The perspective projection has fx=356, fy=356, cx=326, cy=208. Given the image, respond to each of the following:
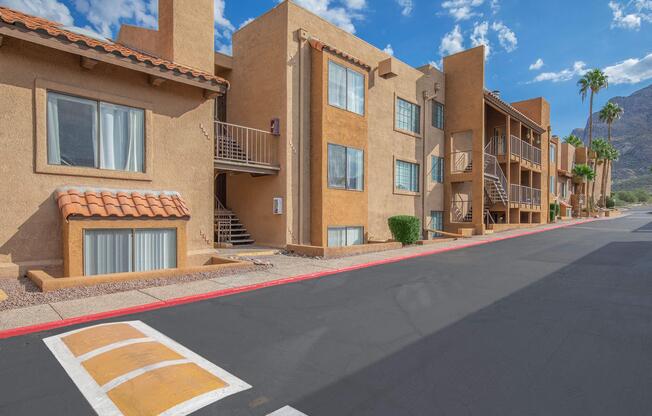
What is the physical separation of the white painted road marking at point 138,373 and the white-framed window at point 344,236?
10066 mm

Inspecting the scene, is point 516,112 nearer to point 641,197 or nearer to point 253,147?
point 253,147

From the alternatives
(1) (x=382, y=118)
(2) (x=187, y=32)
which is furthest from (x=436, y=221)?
(2) (x=187, y=32)

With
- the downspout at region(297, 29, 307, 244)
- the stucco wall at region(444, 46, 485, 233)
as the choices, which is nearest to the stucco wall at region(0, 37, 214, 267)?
the downspout at region(297, 29, 307, 244)

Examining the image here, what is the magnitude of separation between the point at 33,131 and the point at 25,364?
5973 millimetres

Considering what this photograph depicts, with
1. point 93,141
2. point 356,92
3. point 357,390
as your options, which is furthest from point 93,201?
point 356,92

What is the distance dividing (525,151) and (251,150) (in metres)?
22.5

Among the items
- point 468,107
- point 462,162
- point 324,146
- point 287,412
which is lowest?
point 287,412

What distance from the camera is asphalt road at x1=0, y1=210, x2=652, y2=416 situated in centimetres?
323

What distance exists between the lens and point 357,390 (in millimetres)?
3441

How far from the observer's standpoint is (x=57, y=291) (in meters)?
6.78

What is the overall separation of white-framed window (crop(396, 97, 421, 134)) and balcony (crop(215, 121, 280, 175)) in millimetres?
7973

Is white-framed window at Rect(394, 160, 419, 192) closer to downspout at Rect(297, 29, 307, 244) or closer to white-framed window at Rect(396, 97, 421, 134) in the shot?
white-framed window at Rect(396, 97, 421, 134)

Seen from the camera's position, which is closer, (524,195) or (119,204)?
(119,204)

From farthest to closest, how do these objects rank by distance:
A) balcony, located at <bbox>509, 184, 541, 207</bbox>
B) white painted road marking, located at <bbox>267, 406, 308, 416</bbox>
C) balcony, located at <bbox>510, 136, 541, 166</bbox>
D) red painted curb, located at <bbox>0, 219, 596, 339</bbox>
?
balcony, located at <bbox>510, 136, 541, 166</bbox>
balcony, located at <bbox>509, 184, 541, 207</bbox>
red painted curb, located at <bbox>0, 219, 596, 339</bbox>
white painted road marking, located at <bbox>267, 406, 308, 416</bbox>
